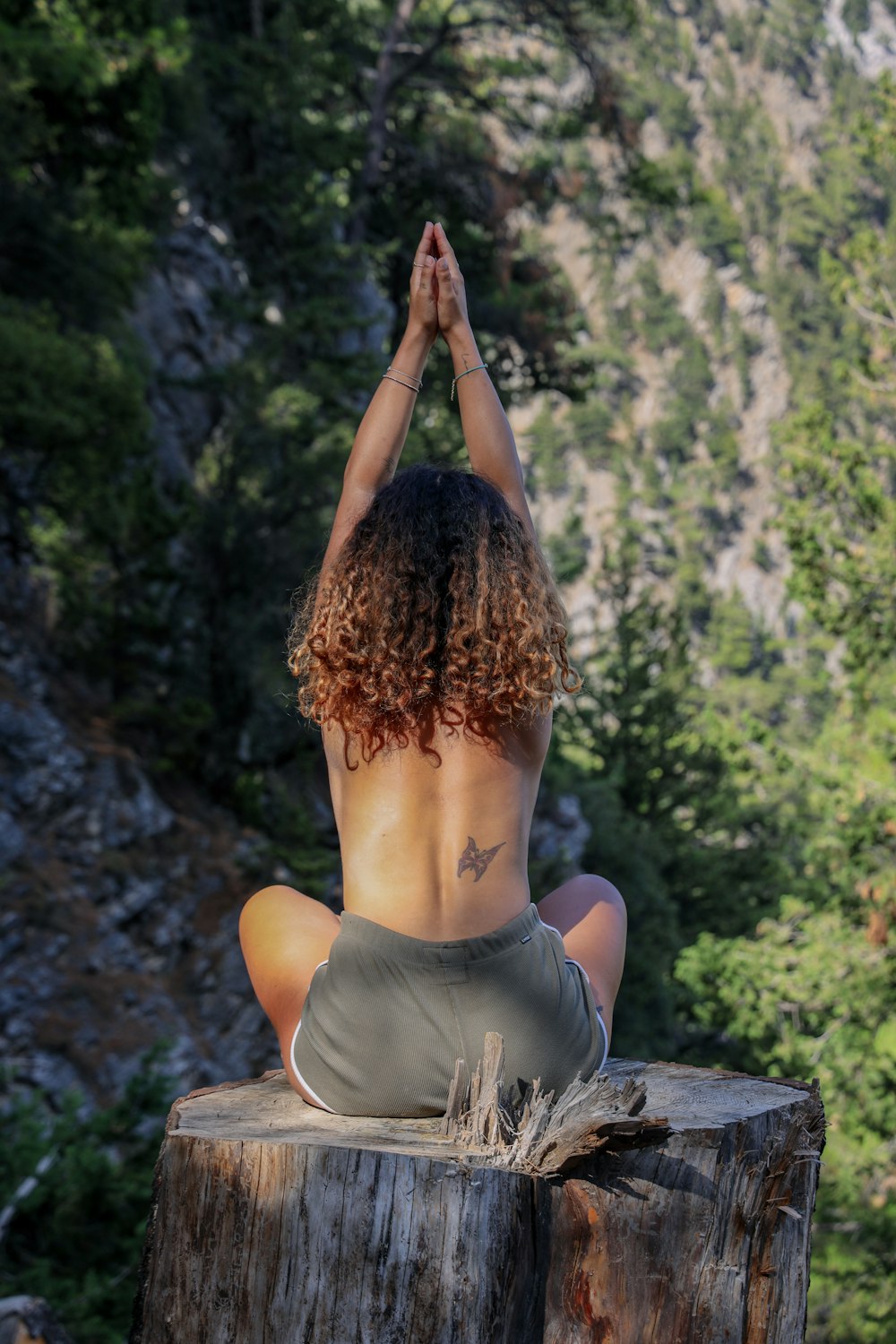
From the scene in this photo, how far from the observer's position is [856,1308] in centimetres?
742

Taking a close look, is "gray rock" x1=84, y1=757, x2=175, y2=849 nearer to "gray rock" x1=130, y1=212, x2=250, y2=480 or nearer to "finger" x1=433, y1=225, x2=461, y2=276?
"gray rock" x1=130, y1=212, x2=250, y2=480

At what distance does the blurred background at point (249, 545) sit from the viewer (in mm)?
6789

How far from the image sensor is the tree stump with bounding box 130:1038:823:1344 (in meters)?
1.69

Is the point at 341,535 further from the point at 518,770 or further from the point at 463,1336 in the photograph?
the point at 463,1336

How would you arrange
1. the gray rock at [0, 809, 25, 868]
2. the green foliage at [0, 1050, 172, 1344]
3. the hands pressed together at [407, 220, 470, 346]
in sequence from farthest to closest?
the gray rock at [0, 809, 25, 868] < the green foliage at [0, 1050, 172, 1344] < the hands pressed together at [407, 220, 470, 346]

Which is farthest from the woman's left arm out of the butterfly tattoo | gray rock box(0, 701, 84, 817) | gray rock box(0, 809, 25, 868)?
gray rock box(0, 701, 84, 817)

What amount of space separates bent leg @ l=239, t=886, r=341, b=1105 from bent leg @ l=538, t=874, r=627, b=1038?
1.54 feet

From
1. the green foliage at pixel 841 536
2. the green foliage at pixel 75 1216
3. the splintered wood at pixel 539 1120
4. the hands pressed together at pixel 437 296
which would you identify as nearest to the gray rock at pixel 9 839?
the green foliage at pixel 75 1216

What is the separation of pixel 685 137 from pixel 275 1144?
10281cm

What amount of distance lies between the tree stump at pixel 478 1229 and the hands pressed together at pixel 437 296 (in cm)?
151

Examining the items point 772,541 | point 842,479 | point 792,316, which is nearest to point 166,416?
point 842,479

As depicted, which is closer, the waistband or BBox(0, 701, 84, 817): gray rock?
the waistband

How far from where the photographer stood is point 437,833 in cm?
202

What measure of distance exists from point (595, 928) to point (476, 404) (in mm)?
1103
